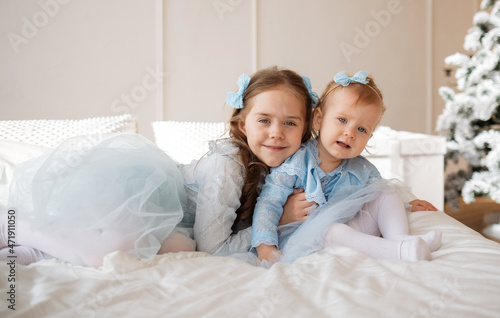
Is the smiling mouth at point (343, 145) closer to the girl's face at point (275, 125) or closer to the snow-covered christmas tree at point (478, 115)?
the girl's face at point (275, 125)

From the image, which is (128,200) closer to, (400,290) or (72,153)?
(72,153)

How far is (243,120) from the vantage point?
57.7 inches

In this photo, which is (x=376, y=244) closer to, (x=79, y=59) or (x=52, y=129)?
(x=52, y=129)

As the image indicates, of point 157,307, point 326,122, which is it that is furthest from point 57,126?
point 157,307

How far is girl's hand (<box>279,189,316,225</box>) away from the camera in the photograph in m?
1.33

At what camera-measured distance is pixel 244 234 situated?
4.32 feet

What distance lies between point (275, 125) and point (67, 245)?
0.66 meters

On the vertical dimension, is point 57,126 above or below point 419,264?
above

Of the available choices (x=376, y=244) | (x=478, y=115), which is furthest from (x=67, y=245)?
(x=478, y=115)

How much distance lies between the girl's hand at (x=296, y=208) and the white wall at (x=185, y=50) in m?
1.66

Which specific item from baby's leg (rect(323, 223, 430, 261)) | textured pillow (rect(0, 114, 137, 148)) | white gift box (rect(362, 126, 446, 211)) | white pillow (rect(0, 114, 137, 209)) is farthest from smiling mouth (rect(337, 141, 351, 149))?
white gift box (rect(362, 126, 446, 211))

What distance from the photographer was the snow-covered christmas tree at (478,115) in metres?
2.78

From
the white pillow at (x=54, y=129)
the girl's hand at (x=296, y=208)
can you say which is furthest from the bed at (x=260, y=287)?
the white pillow at (x=54, y=129)

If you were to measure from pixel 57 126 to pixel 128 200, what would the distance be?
2.92 feet
